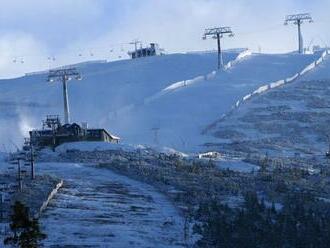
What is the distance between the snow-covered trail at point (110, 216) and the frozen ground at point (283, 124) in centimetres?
2009

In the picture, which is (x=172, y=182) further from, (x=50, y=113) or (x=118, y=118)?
(x=50, y=113)

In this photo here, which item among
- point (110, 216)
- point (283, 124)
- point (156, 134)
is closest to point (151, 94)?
point (283, 124)

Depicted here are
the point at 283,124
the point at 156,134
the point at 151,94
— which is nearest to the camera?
the point at 156,134

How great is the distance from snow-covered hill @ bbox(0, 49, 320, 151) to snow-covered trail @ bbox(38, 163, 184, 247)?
79.5 ft

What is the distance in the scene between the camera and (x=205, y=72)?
88.9m

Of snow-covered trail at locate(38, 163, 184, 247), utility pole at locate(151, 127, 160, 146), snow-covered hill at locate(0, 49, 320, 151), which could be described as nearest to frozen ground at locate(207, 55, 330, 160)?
snow-covered hill at locate(0, 49, 320, 151)

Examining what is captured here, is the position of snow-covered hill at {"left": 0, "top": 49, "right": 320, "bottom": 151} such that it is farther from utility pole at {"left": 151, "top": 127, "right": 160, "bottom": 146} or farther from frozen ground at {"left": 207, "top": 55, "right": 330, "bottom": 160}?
A: frozen ground at {"left": 207, "top": 55, "right": 330, "bottom": 160}

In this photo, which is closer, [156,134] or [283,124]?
[156,134]

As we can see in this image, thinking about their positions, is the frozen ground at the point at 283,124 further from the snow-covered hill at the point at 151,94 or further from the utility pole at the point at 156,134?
the utility pole at the point at 156,134

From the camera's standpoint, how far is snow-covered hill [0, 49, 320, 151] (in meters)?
66.2

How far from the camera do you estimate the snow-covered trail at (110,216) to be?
21.2 meters

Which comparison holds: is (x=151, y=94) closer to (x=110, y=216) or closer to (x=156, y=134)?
(x=156, y=134)

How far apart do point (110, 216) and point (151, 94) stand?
5453cm

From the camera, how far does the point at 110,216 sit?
2433 cm
